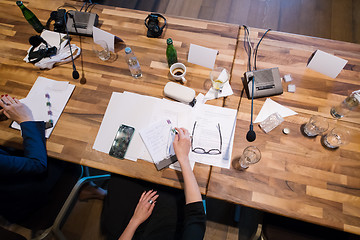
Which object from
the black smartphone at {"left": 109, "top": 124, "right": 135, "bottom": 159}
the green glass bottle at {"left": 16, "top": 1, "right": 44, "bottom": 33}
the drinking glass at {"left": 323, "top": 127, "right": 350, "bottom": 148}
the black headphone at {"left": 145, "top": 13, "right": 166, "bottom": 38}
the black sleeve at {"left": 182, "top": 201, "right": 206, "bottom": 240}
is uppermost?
the black headphone at {"left": 145, "top": 13, "right": 166, "bottom": 38}

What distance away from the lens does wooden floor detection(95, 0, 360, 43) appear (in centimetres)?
270

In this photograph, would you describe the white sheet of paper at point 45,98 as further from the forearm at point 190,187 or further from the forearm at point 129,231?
the forearm at point 190,187

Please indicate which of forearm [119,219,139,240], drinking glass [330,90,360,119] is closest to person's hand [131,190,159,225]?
forearm [119,219,139,240]

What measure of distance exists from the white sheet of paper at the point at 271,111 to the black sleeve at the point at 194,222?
63 cm

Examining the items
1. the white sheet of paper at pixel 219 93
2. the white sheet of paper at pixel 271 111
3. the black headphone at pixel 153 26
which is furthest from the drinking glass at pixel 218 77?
the black headphone at pixel 153 26

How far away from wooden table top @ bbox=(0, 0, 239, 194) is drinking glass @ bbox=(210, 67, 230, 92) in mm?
56

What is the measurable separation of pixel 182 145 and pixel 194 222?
0.42 m

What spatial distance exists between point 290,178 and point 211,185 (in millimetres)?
444

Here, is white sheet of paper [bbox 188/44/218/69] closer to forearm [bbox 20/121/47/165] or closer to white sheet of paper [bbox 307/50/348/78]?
white sheet of paper [bbox 307/50/348/78]

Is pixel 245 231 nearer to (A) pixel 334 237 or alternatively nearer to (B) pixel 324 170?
(A) pixel 334 237

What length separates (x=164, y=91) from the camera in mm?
1477

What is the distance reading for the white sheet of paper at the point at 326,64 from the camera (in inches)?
55.3

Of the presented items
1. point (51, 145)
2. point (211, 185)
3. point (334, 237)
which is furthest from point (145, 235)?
point (334, 237)

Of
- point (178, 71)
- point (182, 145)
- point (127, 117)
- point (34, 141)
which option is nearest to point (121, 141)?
point (127, 117)
